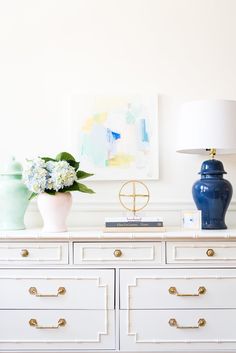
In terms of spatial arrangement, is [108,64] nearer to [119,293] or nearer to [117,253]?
[117,253]

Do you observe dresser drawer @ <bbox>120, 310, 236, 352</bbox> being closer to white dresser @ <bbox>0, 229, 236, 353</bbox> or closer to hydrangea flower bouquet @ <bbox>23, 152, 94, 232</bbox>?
white dresser @ <bbox>0, 229, 236, 353</bbox>

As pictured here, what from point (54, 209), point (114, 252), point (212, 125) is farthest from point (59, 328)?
point (212, 125)

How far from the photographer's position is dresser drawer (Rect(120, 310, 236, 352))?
2.16 meters

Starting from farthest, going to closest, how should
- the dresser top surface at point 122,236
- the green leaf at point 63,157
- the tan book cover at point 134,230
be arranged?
the green leaf at point 63,157 → the tan book cover at point 134,230 → the dresser top surface at point 122,236

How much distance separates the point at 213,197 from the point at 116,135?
2.29ft

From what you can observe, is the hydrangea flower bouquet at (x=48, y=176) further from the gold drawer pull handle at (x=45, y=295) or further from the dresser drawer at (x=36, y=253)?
the gold drawer pull handle at (x=45, y=295)

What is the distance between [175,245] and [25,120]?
1.21 metres

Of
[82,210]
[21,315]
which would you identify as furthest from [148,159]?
[21,315]

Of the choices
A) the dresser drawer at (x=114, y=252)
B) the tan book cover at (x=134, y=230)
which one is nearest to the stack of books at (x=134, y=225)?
the tan book cover at (x=134, y=230)

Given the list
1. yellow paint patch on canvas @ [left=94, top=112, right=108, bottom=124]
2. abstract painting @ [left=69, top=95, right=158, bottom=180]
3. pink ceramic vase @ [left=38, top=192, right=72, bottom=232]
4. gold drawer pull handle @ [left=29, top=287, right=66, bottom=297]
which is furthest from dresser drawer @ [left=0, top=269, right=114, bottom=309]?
yellow paint patch on canvas @ [left=94, top=112, right=108, bottom=124]

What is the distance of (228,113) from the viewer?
2.34m

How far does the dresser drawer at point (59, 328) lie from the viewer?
2.17 metres

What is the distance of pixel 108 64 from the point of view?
8.91 ft

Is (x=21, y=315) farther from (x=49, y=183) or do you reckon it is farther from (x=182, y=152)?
(x=182, y=152)
